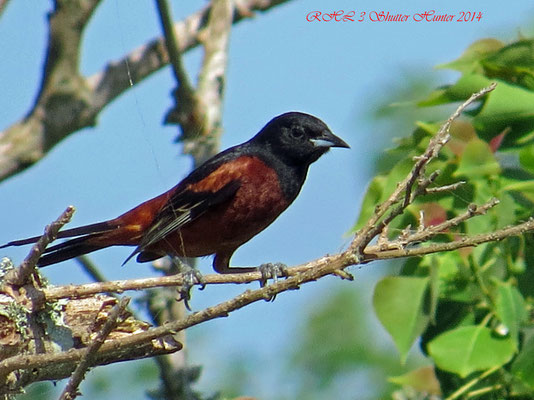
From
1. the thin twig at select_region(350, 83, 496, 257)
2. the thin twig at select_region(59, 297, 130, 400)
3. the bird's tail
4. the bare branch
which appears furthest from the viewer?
the bare branch

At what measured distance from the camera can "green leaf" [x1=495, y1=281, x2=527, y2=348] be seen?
10.3 feet

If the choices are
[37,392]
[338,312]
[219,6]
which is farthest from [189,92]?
[338,312]

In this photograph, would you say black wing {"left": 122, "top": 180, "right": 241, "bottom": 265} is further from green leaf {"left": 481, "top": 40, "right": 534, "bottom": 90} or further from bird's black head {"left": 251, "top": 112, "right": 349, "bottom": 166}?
green leaf {"left": 481, "top": 40, "right": 534, "bottom": 90}

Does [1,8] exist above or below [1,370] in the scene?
above

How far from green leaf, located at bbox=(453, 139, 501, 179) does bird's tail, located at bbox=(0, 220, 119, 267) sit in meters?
1.76

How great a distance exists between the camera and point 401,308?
130 inches

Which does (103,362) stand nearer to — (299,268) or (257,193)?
(299,268)

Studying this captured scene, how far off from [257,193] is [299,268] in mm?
1516

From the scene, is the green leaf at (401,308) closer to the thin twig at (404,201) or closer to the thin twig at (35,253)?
the thin twig at (404,201)

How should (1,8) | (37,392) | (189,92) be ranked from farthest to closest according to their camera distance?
(189,92) → (1,8) → (37,392)

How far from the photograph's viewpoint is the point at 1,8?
15.3 ft

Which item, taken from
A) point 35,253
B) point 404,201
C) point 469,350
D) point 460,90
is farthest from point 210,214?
point 404,201

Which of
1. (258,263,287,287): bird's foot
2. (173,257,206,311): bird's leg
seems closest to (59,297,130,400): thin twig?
(173,257,206,311): bird's leg

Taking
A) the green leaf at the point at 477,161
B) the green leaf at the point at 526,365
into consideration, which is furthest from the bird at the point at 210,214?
the green leaf at the point at 526,365
